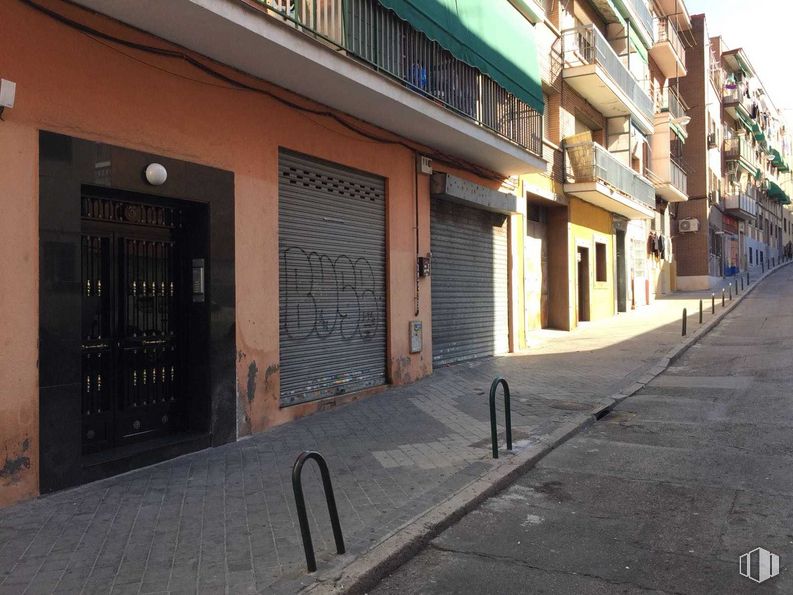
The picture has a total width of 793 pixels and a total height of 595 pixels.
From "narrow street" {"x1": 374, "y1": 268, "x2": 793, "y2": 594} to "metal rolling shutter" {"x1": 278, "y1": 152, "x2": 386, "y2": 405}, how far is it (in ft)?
10.9

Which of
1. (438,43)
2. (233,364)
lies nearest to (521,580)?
(233,364)

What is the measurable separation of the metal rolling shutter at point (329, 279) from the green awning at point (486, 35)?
7.61 feet

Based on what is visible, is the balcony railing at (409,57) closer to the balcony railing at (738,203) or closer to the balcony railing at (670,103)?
the balcony railing at (670,103)

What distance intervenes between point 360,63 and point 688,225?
105ft

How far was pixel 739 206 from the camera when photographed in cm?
4212

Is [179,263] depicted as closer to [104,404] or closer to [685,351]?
[104,404]

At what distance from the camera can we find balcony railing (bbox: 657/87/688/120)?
28.2m

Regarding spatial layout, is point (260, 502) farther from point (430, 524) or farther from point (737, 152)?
point (737, 152)

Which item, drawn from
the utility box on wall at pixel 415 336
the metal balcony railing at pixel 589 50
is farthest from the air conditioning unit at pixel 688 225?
the utility box on wall at pixel 415 336

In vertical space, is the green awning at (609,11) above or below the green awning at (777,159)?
below

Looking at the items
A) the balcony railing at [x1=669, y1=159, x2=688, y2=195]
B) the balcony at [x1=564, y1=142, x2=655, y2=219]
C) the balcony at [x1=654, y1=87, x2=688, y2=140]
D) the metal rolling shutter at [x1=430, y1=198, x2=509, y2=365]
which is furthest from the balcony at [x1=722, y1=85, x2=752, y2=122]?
the metal rolling shutter at [x1=430, y1=198, x2=509, y2=365]

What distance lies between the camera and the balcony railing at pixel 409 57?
7.46 metres

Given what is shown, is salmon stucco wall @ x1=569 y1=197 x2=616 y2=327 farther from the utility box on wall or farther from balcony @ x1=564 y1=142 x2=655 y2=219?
the utility box on wall

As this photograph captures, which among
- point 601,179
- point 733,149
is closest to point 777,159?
point 733,149
